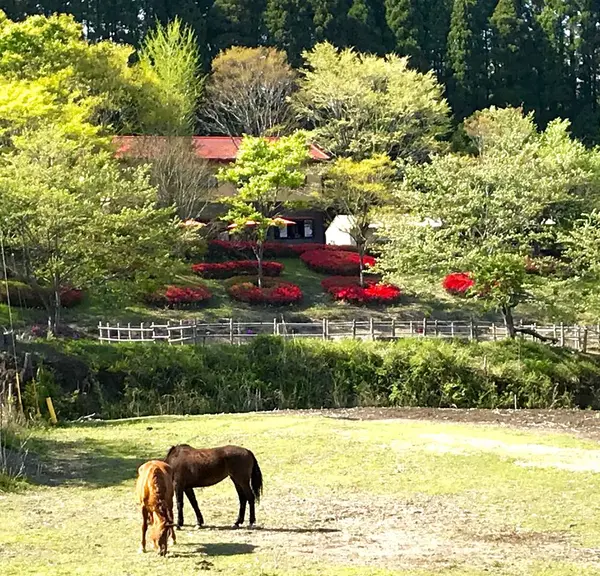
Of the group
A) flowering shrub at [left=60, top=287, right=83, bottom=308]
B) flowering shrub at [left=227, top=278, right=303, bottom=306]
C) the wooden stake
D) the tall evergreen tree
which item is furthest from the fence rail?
the tall evergreen tree

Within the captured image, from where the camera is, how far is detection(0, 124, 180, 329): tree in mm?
30641

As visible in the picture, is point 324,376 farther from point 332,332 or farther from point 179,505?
point 179,505

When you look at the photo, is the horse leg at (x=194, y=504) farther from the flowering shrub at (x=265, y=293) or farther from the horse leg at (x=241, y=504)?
the flowering shrub at (x=265, y=293)

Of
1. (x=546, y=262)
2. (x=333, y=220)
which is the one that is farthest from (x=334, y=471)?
(x=333, y=220)

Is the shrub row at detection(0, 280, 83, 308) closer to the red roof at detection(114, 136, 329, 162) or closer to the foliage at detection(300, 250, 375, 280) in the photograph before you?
the red roof at detection(114, 136, 329, 162)

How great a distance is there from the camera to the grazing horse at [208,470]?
39.9 feet

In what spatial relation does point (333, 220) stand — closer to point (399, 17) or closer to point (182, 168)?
point (182, 168)

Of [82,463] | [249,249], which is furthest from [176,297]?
[82,463]

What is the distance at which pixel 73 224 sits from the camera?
31.0 meters

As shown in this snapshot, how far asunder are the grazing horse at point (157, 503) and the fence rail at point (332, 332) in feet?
65.7

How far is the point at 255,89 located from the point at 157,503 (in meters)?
50.8

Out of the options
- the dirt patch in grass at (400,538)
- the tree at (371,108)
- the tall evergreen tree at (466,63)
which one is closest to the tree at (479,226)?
the tree at (371,108)

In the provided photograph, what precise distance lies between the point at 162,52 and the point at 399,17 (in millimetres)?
24731

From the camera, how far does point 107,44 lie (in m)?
50.0
